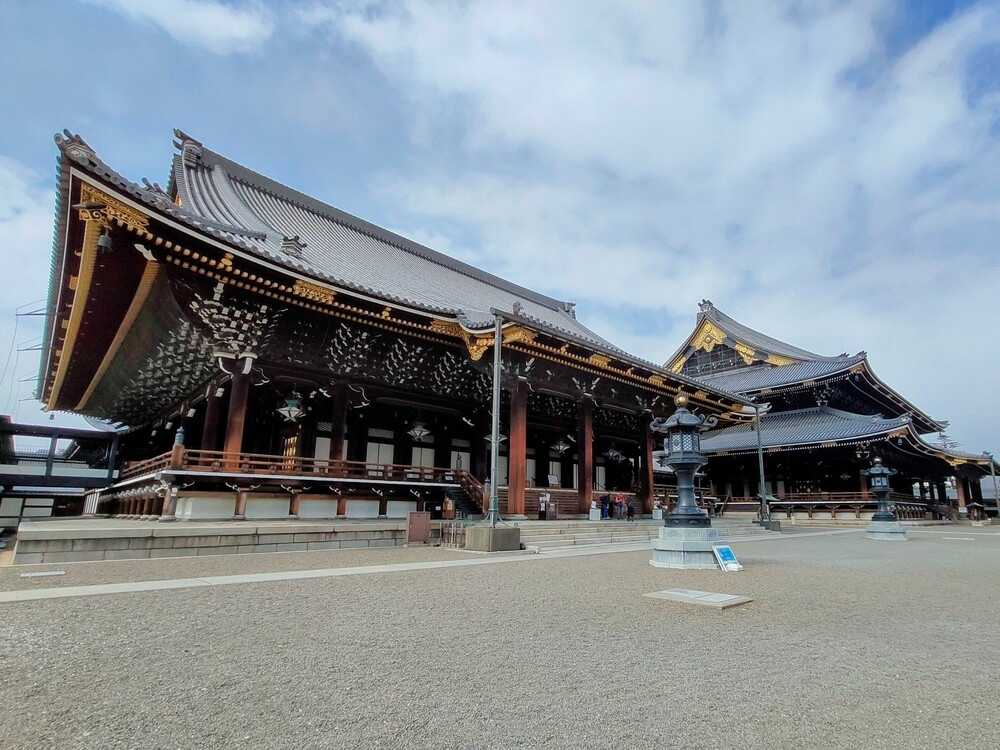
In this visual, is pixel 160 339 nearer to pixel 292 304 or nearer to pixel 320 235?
pixel 292 304

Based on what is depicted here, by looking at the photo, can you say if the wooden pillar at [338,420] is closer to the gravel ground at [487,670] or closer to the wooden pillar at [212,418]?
the wooden pillar at [212,418]

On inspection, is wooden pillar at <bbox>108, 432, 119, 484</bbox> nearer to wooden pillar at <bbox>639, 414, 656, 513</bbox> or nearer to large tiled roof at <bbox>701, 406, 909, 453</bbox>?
wooden pillar at <bbox>639, 414, 656, 513</bbox>

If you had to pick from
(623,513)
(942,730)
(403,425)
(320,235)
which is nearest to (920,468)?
(623,513)

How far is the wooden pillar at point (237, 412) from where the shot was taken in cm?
1279

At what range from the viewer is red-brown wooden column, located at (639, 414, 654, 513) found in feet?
74.2

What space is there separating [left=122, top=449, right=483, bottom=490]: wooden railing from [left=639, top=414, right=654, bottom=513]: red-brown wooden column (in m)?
9.05

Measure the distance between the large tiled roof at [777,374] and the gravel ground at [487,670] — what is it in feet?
101

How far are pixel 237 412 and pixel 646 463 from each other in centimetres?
1622

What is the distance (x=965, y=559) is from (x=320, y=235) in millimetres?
22231

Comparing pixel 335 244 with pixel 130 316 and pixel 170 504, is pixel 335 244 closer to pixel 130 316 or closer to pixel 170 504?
pixel 130 316

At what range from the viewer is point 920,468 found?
3725cm

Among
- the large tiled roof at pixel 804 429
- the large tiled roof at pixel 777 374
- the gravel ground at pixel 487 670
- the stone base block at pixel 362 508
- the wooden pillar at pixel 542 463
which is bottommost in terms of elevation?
the gravel ground at pixel 487 670

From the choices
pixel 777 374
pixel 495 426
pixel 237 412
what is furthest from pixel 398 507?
pixel 777 374

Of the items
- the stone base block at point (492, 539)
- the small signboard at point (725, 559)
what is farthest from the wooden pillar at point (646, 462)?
the small signboard at point (725, 559)
